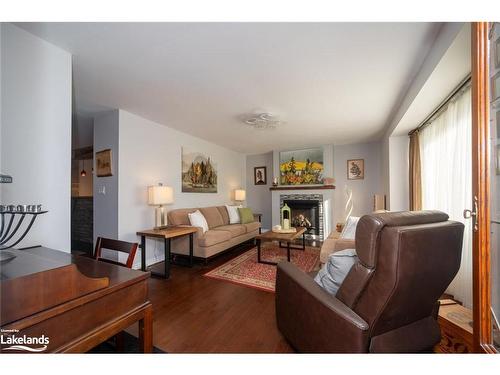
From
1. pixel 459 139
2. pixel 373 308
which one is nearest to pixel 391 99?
pixel 459 139

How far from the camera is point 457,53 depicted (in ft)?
4.95

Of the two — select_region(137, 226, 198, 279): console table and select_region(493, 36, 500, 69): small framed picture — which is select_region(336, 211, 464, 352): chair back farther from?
select_region(137, 226, 198, 279): console table

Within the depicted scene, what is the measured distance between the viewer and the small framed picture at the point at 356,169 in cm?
511

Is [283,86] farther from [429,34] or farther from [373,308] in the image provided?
[373,308]

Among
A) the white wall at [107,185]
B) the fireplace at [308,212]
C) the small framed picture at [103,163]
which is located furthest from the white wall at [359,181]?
the small framed picture at [103,163]

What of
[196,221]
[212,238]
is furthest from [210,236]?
[196,221]

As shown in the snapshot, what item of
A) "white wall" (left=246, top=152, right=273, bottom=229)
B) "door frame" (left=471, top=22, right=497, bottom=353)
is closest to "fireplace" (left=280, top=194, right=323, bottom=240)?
"white wall" (left=246, top=152, right=273, bottom=229)

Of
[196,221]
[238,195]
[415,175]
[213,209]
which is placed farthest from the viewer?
[238,195]

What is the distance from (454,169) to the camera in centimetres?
215

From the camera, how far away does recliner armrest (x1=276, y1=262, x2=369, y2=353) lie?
99 cm

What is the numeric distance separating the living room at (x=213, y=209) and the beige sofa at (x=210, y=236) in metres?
0.04

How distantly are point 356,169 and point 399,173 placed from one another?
154 centimetres

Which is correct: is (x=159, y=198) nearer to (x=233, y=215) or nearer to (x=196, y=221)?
(x=196, y=221)

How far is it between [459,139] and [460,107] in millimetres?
310
